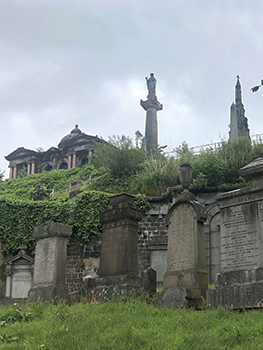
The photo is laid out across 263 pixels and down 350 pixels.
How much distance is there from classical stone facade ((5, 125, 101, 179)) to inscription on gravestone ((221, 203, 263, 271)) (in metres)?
38.9

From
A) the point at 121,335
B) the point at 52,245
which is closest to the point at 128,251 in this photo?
the point at 52,245

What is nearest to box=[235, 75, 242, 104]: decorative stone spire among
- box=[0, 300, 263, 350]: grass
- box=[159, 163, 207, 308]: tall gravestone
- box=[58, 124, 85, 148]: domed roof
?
box=[58, 124, 85, 148]: domed roof

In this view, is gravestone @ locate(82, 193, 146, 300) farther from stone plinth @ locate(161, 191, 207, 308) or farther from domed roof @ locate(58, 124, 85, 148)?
domed roof @ locate(58, 124, 85, 148)

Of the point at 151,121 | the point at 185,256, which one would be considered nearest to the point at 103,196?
the point at 185,256

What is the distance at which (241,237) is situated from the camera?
8.81m

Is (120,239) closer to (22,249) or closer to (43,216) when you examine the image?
(22,249)

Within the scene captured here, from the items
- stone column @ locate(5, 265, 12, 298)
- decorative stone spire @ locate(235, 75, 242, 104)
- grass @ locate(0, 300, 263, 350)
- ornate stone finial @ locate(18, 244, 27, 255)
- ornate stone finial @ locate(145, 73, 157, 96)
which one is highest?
ornate stone finial @ locate(145, 73, 157, 96)

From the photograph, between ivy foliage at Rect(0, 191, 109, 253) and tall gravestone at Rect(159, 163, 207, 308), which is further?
ivy foliage at Rect(0, 191, 109, 253)

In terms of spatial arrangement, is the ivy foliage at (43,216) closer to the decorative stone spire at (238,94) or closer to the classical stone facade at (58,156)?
the classical stone facade at (58,156)

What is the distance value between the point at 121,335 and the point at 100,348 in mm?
424

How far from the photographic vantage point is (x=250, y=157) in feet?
72.9

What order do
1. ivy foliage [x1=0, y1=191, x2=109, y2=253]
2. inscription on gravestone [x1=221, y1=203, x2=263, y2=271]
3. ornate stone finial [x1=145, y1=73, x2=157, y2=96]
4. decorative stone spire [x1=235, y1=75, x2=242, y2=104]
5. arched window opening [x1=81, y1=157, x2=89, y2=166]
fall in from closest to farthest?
inscription on gravestone [x1=221, y1=203, x2=263, y2=271]
ivy foliage [x1=0, y1=191, x2=109, y2=253]
decorative stone spire [x1=235, y1=75, x2=242, y2=104]
arched window opening [x1=81, y1=157, x2=89, y2=166]
ornate stone finial [x1=145, y1=73, x2=157, y2=96]

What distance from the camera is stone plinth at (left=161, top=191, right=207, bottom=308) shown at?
9.94 m

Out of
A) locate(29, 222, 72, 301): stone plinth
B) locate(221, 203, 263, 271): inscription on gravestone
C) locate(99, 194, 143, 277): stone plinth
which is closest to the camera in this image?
locate(221, 203, 263, 271): inscription on gravestone
